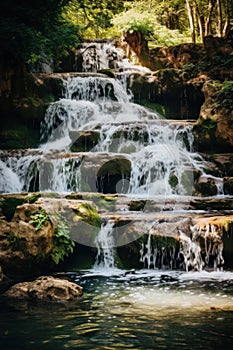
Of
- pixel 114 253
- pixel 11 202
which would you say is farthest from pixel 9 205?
pixel 114 253

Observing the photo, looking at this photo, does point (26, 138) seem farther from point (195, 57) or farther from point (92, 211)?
point (195, 57)

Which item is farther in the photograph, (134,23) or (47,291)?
(134,23)

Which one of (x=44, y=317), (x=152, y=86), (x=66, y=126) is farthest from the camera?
(x=152, y=86)

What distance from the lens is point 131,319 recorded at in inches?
199

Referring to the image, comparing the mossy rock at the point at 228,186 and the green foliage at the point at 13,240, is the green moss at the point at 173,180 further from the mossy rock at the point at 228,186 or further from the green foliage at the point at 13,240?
the green foliage at the point at 13,240

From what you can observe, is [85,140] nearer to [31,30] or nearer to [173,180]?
[173,180]

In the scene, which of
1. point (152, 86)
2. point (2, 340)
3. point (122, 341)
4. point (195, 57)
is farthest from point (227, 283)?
point (195, 57)

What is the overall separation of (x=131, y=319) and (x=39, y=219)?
3.23m

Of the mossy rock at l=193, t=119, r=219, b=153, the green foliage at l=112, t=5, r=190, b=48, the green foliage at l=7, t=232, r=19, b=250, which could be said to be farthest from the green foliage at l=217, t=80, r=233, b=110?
Answer: the green foliage at l=7, t=232, r=19, b=250

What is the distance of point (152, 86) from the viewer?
57.5 feet

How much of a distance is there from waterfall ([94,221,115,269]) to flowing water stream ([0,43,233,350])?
0.02 m

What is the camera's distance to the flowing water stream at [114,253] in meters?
4.56

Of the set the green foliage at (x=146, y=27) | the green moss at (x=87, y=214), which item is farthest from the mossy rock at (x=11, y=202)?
the green foliage at (x=146, y=27)

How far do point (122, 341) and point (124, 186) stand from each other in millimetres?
7609
